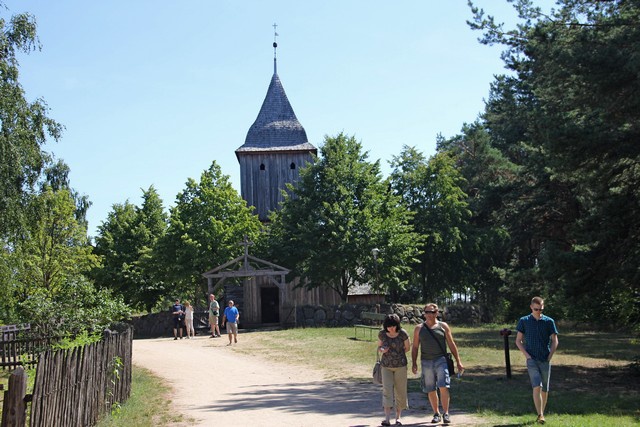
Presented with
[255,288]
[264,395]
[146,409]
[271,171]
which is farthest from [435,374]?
[271,171]

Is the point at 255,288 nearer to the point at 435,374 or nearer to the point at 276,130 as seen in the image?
the point at 276,130

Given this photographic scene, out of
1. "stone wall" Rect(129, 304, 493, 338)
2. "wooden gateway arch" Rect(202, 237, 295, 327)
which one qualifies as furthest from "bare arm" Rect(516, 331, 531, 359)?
"wooden gateway arch" Rect(202, 237, 295, 327)

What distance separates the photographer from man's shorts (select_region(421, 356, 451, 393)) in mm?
9758

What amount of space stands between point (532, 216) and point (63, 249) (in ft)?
83.0

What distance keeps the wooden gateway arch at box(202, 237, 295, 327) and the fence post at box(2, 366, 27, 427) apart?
25325 millimetres

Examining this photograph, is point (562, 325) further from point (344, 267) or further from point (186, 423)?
point (186, 423)

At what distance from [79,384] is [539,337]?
6240 millimetres

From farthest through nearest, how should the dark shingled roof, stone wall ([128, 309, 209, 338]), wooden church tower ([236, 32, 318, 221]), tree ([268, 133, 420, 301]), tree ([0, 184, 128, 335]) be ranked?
1. the dark shingled roof
2. wooden church tower ([236, 32, 318, 221])
3. tree ([268, 133, 420, 301])
4. stone wall ([128, 309, 209, 338])
5. tree ([0, 184, 128, 335])

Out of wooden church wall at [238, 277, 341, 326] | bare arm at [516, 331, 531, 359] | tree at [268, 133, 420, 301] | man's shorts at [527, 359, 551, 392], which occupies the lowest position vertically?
man's shorts at [527, 359, 551, 392]

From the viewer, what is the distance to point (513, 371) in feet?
55.5

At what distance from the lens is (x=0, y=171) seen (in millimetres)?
20781

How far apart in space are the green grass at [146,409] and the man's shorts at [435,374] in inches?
140

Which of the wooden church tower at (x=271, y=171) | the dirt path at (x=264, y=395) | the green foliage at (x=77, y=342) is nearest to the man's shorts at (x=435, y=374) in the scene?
the dirt path at (x=264, y=395)

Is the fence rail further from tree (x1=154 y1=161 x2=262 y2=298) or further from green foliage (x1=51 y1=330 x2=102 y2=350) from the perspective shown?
tree (x1=154 y1=161 x2=262 y2=298)
